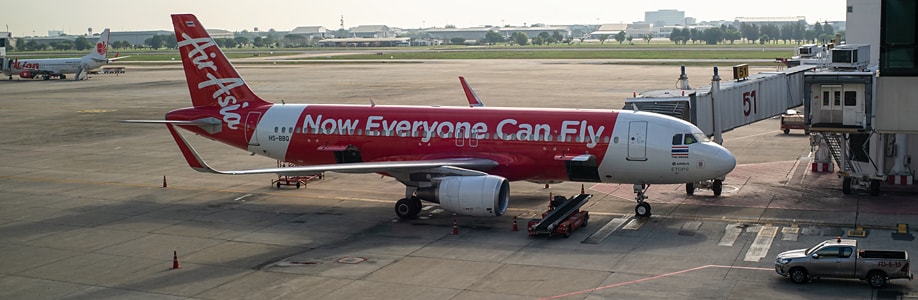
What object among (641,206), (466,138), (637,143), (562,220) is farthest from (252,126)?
(641,206)

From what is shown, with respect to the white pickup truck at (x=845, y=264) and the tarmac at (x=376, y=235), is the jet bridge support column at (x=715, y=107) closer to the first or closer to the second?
the tarmac at (x=376, y=235)

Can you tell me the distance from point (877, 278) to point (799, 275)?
6.38 ft

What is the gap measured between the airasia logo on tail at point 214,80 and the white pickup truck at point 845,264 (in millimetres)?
25131

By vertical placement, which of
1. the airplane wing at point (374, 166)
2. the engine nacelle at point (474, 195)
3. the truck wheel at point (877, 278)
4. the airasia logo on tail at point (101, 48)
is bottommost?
the truck wheel at point (877, 278)

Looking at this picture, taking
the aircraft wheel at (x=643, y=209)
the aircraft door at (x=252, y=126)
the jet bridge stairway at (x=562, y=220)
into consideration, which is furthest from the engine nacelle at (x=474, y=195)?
the aircraft door at (x=252, y=126)

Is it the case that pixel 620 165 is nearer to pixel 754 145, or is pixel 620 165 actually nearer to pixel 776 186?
pixel 776 186

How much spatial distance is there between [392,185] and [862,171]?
20.2 m

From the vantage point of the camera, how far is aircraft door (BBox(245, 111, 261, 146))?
41656mm

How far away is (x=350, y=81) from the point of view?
117 meters

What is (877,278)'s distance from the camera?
25469mm

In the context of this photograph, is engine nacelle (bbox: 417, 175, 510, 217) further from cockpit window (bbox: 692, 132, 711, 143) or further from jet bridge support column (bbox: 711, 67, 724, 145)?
jet bridge support column (bbox: 711, 67, 724, 145)

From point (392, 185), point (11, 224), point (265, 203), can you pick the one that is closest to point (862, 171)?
point (392, 185)

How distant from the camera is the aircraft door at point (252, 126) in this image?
41.7 meters

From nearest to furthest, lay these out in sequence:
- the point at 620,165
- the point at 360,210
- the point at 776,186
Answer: the point at 620,165
the point at 360,210
the point at 776,186
